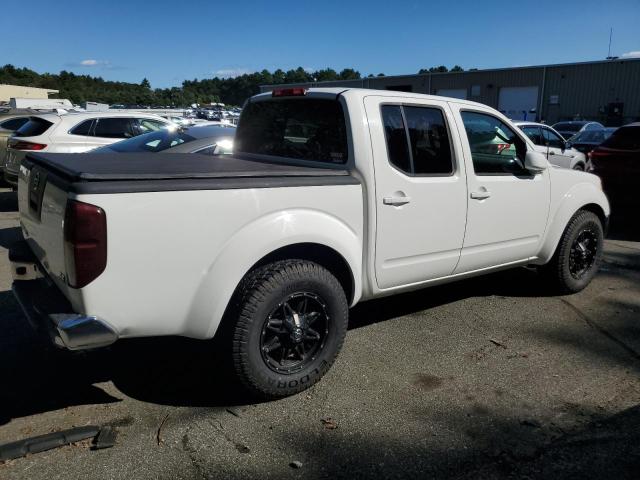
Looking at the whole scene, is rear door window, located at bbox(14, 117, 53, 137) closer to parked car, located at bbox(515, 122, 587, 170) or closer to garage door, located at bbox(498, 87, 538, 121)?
parked car, located at bbox(515, 122, 587, 170)

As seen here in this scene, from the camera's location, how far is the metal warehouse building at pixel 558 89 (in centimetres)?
3616

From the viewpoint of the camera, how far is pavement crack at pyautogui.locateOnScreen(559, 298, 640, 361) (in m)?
4.22

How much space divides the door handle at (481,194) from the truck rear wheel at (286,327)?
4.79ft

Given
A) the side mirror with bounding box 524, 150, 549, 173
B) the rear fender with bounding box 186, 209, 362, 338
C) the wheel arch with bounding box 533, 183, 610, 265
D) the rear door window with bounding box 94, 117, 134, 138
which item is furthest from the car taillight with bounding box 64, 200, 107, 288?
the rear door window with bounding box 94, 117, 134, 138

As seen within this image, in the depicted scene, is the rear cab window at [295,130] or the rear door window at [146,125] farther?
the rear door window at [146,125]

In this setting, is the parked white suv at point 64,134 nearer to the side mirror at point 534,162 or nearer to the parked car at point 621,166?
the side mirror at point 534,162

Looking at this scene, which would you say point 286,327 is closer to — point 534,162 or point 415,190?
point 415,190

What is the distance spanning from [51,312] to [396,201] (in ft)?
7.21

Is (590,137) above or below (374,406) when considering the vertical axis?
above

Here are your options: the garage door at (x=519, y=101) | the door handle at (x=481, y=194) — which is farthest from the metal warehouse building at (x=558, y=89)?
the door handle at (x=481, y=194)

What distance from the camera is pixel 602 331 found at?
4633 millimetres

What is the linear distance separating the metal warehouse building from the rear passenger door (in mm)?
32102

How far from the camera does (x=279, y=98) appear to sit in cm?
445

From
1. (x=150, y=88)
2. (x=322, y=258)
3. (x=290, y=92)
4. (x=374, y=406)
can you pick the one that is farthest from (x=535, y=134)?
(x=150, y=88)
